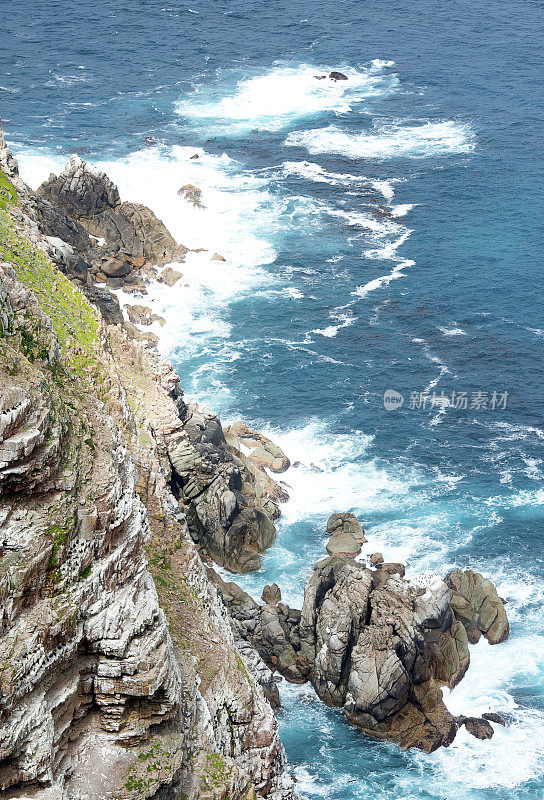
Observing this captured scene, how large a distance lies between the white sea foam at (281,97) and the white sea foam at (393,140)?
8.73 meters

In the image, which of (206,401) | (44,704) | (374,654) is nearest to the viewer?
(44,704)

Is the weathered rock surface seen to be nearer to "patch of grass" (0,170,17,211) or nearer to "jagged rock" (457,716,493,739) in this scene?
"patch of grass" (0,170,17,211)

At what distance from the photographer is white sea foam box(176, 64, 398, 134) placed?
→ 510 ft

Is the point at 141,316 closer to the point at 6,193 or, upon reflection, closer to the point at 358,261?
the point at 358,261

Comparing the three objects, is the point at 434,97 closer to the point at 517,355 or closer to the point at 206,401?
the point at 517,355

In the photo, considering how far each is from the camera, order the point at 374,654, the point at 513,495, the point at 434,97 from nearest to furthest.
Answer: the point at 374,654 → the point at 513,495 → the point at 434,97

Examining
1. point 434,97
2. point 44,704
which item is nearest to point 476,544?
point 44,704

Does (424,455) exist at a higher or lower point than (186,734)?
lower

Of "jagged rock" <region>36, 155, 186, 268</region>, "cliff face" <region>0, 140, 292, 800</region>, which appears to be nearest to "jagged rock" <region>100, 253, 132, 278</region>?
"jagged rock" <region>36, 155, 186, 268</region>

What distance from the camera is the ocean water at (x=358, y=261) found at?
71.6m

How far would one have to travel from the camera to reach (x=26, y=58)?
169 metres

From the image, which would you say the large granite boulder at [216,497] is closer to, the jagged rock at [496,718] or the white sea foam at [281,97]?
the jagged rock at [496,718]

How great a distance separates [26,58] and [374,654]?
150 m

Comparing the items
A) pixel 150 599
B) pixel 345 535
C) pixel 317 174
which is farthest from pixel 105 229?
pixel 150 599
